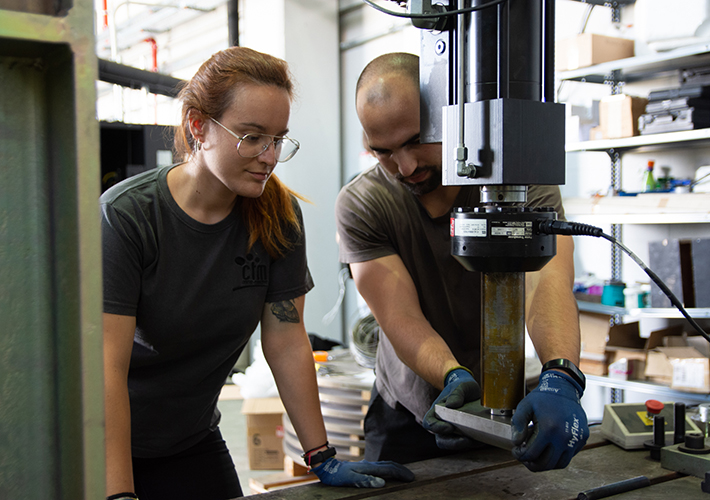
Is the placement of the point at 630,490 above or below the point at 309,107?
below

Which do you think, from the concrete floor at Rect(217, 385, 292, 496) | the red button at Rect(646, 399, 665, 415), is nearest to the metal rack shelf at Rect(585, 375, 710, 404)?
the red button at Rect(646, 399, 665, 415)

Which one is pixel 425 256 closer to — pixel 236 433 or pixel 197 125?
pixel 197 125

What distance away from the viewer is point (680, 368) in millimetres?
2516

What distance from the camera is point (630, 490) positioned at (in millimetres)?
1017

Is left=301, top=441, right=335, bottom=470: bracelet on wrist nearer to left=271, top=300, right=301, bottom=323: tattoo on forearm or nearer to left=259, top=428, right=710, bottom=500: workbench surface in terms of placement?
left=259, top=428, right=710, bottom=500: workbench surface

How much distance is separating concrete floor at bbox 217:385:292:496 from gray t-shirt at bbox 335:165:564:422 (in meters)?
1.88

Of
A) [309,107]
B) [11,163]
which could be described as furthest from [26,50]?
[309,107]

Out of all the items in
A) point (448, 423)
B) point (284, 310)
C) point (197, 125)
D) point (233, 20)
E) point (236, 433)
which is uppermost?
point (233, 20)

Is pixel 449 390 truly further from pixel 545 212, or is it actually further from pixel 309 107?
pixel 309 107

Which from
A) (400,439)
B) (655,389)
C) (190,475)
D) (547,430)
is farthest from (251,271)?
(655,389)

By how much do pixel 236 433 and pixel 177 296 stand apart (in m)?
2.80

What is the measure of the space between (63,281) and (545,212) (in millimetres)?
593

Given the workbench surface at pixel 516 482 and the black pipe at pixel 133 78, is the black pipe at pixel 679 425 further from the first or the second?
the black pipe at pixel 133 78

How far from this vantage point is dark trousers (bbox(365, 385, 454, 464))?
1481 millimetres
